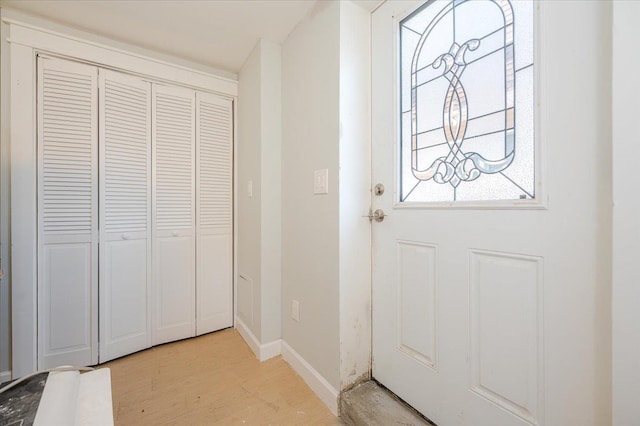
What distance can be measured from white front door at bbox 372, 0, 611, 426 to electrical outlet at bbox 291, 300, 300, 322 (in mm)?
519

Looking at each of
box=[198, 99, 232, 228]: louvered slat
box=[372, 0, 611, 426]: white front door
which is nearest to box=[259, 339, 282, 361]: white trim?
box=[372, 0, 611, 426]: white front door

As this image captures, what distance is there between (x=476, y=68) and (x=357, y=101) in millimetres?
547

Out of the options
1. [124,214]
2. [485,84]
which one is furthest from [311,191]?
[124,214]

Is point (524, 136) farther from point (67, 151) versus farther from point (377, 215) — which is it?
point (67, 151)

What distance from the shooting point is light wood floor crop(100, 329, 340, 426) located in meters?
1.27

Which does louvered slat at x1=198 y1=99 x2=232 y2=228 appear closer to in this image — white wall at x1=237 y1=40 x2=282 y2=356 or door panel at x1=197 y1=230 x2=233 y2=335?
door panel at x1=197 y1=230 x2=233 y2=335

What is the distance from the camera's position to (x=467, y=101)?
101 centimetres

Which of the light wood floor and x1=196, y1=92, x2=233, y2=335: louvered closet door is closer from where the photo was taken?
the light wood floor

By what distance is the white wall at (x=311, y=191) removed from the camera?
1.35m

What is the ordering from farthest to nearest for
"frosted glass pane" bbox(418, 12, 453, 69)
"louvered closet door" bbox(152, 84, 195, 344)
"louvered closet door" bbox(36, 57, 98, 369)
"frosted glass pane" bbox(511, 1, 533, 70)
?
"louvered closet door" bbox(152, 84, 195, 344) < "louvered closet door" bbox(36, 57, 98, 369) < "frosted glass pane" bbox(418, 12, 453, 69) < "frosted glass pane" bbox(511, 1, 533, 70)

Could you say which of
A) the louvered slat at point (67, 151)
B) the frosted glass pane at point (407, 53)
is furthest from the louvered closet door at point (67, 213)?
the frosted glass pane at point (407, 53)

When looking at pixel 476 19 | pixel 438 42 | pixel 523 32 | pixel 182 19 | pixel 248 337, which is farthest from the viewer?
pixel 248 337

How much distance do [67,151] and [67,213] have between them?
0.40 meters

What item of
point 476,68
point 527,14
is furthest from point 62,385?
point 527,14
